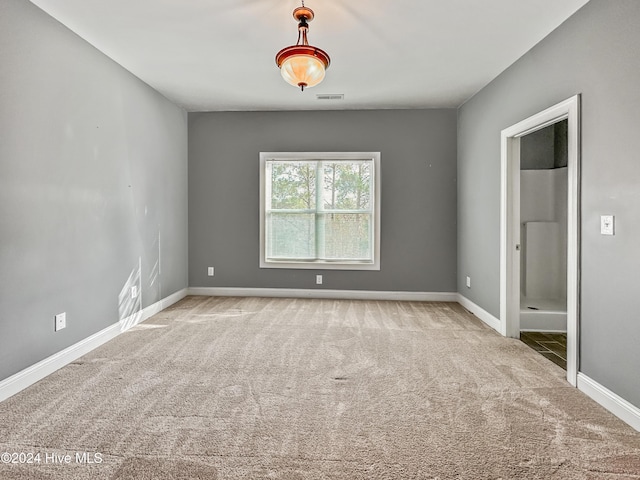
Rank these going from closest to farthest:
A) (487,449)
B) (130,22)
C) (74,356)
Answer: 1. (487,449)
2. (130,22)
3. (74,356)

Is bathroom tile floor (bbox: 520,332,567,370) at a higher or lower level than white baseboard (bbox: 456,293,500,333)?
lower

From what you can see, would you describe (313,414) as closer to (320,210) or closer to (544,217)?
(320,210)

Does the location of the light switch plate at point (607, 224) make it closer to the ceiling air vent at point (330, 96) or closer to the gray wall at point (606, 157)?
the gray wall at point (606, 157)

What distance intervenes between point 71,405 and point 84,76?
8.85 ft

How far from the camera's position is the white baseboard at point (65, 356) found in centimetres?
Answer: 246

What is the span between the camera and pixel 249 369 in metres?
2.89

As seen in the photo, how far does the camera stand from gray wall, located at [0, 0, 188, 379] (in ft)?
8.20

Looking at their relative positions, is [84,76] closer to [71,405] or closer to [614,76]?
[71,405]

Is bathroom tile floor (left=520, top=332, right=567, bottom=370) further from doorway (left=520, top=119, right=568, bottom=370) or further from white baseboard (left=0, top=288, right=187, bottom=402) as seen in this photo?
white baseboard (left=0, top=288, right=187, bottom=402)

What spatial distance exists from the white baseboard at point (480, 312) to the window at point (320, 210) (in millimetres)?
1249

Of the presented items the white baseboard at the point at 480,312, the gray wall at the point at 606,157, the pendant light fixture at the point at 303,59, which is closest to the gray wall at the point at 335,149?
the white baseboard at the point at 480,312

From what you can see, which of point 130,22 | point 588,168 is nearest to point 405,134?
point 588,168

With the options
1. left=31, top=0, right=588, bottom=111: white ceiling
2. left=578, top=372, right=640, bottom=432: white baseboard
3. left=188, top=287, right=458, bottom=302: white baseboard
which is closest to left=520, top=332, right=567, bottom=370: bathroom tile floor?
left=578, top=372, right=640, bottom=432: white baseboard

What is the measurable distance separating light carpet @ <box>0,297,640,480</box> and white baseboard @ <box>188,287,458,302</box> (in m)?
1.61
